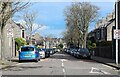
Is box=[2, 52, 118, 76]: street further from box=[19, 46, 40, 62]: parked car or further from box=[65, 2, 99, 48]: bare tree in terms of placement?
box=[65, 2, 99, 48]: bare tree

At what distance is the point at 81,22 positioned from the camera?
76.4 metres

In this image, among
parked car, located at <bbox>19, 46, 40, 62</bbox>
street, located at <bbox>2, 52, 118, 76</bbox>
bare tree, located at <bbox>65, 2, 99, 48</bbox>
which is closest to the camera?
street, located at <bbox>2, 52, 118, 76</bbox>

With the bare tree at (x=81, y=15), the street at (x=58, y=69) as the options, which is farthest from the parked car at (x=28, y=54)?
the bare tree at (x=81, y=15)

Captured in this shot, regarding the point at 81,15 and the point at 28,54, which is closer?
the point at 28,54

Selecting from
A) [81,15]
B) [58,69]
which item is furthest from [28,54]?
[81,15]

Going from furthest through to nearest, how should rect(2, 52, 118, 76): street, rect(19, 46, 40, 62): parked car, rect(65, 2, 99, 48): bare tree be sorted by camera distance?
rect(65, 2, 99, 48): bare tree
rect(19, 46, 40, 62): parked car
rect(2, 52, 118, 76): street

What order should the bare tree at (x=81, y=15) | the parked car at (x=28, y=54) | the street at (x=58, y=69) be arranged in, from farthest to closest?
the bare tree at (x=81, y=15) → the parked car at (x=28, y=54) → the street at (x=58, y=69)

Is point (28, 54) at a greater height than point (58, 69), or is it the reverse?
point (28, 54)

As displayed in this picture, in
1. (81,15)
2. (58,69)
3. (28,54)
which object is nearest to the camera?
(58,69)

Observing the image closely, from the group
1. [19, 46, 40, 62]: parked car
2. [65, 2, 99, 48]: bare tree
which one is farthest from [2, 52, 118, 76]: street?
[65, 2, 99, 48]: bare tree

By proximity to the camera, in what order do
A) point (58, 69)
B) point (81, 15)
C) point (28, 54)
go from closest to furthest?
point (58, 69) < point (28, 54) < point (81, 15)

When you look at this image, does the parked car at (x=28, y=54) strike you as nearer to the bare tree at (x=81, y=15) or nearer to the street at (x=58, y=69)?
the street at (x=58, y=69)

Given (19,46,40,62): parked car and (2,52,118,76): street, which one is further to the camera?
(19,46,40,62): parked car

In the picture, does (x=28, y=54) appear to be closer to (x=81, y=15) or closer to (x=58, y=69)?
(x=58, y=69)
